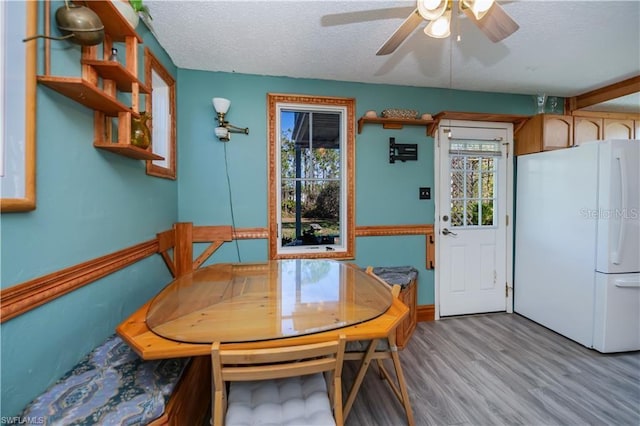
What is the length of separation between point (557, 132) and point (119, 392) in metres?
4.09

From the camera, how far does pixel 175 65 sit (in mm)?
2527

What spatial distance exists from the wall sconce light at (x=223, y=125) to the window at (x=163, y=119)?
37 cm

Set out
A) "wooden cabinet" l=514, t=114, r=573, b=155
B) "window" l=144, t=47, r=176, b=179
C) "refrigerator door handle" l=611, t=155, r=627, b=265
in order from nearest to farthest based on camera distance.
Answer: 1. "window" l=144, t=47, r=176, b=179
2. "refrigerator door handle" l=611, t=155, r=627, b=265
3. "wooden cabinet" l=514, t=114, r=573, b=155

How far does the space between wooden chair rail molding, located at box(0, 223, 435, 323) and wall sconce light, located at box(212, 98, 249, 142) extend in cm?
88

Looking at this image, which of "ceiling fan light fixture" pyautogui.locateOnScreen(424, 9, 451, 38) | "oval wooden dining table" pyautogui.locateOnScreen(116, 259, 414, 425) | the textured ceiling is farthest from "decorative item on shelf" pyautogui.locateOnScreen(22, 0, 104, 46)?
"ceiling fan light fixture" pyautogui.locateOnScreen(424, 9, 451, 38)

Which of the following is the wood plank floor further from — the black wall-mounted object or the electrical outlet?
the black wall-mounted object

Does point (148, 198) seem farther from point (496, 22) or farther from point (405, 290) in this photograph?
point (496, 22)

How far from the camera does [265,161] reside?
2764 millimetres

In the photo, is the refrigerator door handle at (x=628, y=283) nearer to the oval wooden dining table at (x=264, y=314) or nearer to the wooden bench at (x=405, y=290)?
the wooden bench at (x=405, y=290)

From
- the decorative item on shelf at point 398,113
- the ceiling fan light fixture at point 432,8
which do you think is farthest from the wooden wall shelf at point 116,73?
the decorative item on shelf at point 398,113

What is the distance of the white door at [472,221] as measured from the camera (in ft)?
10.2

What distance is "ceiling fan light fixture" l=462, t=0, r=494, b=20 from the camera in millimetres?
1313

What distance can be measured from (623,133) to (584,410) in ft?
10.0

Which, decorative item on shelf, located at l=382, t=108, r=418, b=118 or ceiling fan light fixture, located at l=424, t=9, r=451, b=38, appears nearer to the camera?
ceiling fan light fixture, located at l=424, t=9, r=451, b=38
